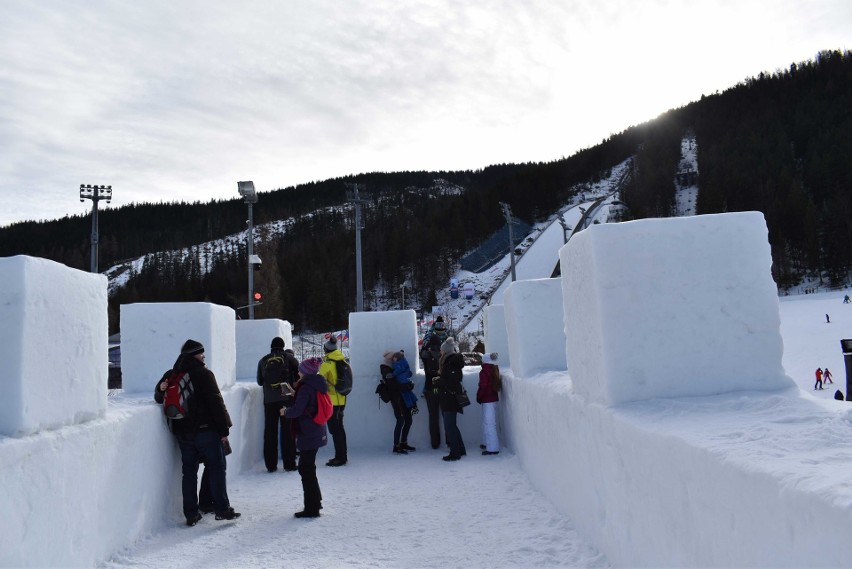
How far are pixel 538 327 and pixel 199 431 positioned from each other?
4388 mm

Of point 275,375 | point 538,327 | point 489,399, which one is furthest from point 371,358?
point 538,327

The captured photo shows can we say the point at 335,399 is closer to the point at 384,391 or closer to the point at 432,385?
the point at 384,391

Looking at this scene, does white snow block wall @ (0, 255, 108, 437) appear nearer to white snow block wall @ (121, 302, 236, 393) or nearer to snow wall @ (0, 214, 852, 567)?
snow wall @ (0, 214, 852, 567)

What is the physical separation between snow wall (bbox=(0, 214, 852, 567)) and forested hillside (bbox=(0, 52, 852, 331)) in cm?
4229

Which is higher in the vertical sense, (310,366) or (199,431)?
(310,366)

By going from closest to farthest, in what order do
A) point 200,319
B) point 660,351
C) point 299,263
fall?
point 660,351 < point 200,319 < point 299,263

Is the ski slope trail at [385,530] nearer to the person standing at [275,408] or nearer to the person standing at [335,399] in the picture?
the person standing at [275,408]

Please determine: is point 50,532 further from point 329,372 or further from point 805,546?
point 329,372

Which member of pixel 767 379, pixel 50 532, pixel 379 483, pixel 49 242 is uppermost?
pixel 49 242

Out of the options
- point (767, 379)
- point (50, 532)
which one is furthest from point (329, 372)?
point (767, 379)

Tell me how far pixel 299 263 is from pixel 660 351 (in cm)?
8053

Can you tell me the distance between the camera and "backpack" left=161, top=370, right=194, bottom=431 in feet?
18.8

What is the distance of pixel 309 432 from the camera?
6.29 m

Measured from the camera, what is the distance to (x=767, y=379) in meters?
3.98
